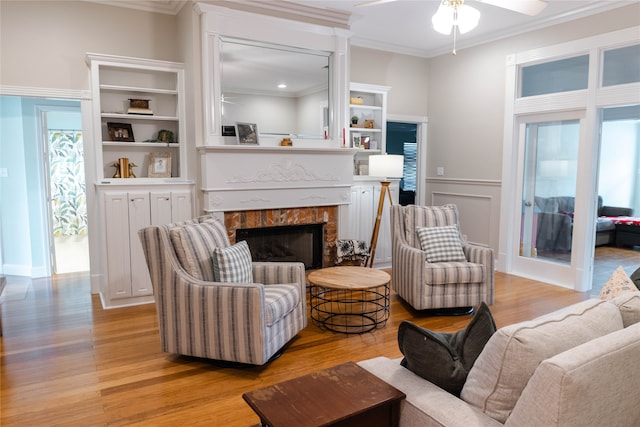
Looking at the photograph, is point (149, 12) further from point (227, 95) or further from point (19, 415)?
point (19, 415)

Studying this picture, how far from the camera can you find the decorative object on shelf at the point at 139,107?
14.6ft

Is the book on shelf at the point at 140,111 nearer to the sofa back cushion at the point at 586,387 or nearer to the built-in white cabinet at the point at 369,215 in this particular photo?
the built-in white cabinet at the point at 369,215

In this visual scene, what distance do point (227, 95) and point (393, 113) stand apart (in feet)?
8.68

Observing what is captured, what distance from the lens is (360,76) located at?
584cm

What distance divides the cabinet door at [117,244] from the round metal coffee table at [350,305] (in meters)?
1.79

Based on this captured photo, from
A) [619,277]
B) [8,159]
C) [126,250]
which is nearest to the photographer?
[619,277]

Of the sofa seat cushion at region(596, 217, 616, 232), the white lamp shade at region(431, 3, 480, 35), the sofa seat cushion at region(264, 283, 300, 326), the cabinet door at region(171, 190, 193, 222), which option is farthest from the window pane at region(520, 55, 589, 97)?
the cabinet door at region(171, 190, 193, 222)

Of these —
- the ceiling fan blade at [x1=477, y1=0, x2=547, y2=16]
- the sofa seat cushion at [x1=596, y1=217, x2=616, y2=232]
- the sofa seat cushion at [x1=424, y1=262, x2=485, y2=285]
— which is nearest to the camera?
the ceiling fan blade at [x1=477, y1=0, x2=547, y2=16]

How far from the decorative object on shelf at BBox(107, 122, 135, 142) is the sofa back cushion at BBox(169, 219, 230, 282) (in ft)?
6.06

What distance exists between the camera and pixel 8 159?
5.20 m

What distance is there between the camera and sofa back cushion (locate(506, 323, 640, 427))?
3.62ft

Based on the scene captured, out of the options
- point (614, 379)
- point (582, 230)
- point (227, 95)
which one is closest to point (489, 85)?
point (582, 230)

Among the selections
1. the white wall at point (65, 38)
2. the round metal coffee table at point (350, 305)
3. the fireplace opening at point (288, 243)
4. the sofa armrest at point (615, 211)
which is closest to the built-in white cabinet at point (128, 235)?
the fireplace opening at point (288, 243)

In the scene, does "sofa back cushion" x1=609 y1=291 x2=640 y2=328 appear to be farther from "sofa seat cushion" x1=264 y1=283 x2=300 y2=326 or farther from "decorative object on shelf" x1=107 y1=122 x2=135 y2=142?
"decorative object on shelf" x1=107 y1=122 x2=135 y2=142
